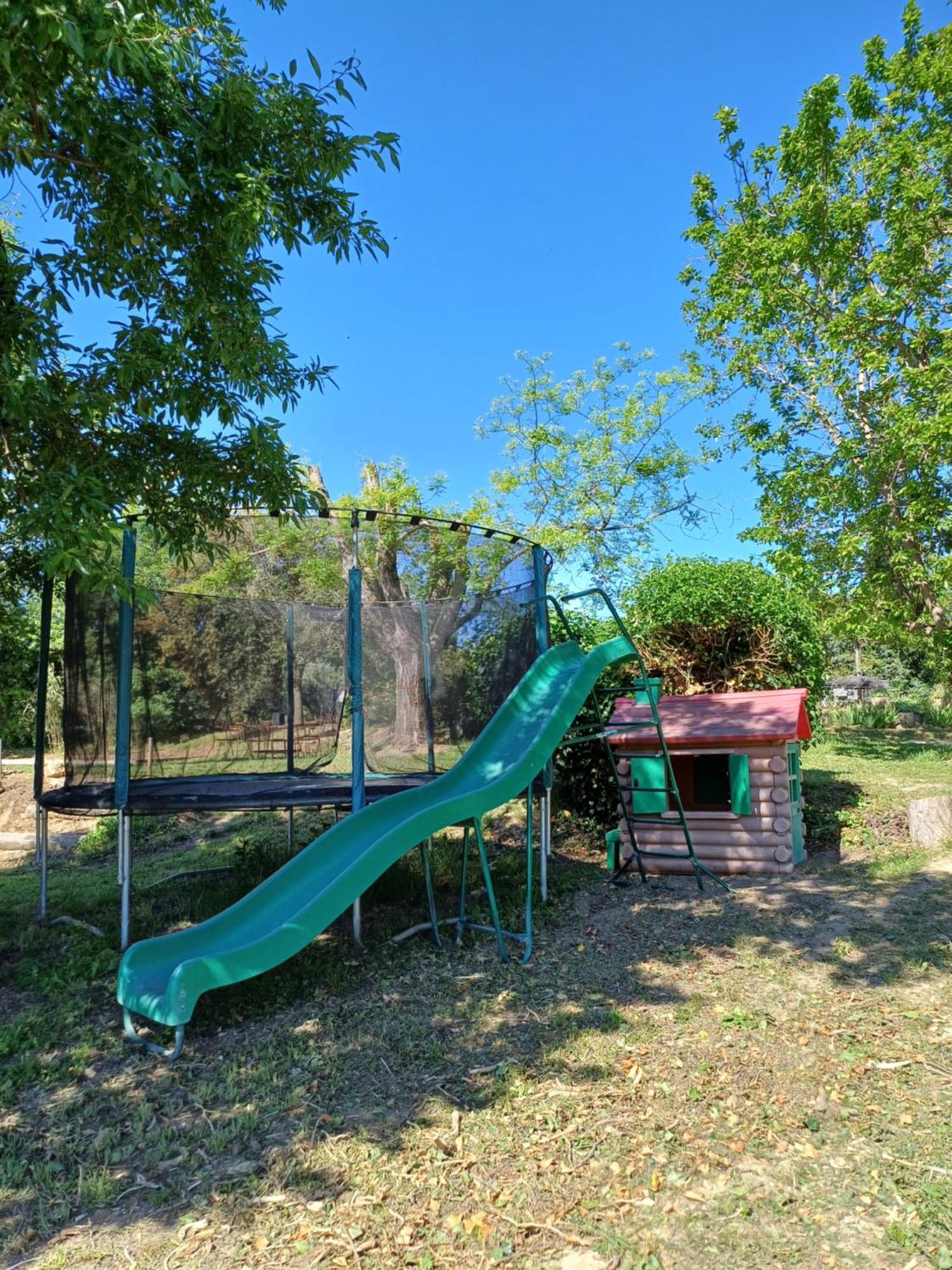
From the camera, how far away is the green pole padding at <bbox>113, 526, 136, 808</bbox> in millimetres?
4707

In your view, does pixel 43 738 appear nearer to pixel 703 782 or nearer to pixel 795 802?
pixel 703 782

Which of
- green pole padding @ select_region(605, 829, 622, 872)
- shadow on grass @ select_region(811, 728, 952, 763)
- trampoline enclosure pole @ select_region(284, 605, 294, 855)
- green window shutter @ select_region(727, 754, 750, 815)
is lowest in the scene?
green pole padding @ select_region(605, 829, 622, 872)

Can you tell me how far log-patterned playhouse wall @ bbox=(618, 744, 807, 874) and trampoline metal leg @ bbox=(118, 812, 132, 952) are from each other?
3.75 metres

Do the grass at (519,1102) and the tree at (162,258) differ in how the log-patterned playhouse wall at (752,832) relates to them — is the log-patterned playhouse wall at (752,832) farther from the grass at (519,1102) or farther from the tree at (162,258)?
the tree at (162,258)

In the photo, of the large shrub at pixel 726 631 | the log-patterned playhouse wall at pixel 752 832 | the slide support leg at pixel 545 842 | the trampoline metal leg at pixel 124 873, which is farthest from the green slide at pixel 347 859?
the large shrub at pixel 726 631

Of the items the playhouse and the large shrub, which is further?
the large shrub

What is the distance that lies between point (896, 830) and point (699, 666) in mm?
2445

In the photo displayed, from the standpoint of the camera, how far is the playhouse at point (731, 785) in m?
6.19

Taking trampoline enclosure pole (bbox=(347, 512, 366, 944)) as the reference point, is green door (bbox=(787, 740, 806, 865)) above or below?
below

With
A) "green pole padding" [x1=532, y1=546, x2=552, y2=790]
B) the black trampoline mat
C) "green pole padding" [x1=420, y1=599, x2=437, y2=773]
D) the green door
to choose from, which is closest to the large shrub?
the green door

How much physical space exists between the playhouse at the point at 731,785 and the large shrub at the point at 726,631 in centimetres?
131

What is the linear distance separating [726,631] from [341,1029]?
604cm

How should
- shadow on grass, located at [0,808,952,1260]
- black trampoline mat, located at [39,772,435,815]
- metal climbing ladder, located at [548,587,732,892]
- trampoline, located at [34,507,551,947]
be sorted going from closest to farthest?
shadow on grass, located at [0,808,952,1260] → black trampoline mat, located at [39,772,435,815] → trampoline, located at [34,507,551,947] → metal climbing ladder, located at [548,587,732,892]

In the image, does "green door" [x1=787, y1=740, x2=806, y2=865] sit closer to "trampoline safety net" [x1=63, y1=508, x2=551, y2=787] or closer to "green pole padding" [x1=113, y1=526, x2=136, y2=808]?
"trampoline safety net" [x1=63, y1=508, x2=551, y2=787]
